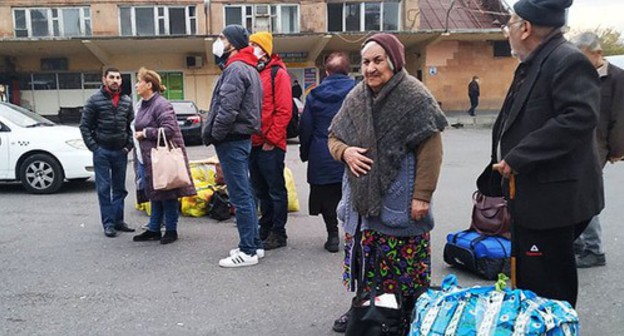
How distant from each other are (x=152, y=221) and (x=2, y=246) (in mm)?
1558

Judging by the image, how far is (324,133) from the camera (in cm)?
516

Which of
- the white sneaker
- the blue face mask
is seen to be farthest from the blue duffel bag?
the blue face mask

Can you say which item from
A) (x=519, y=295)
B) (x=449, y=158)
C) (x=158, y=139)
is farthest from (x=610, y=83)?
(x=449, y=158)

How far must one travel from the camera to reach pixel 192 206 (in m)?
6.85

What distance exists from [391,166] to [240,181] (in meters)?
2.04

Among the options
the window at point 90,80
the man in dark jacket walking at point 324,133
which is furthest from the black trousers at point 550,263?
the window at point 90,80

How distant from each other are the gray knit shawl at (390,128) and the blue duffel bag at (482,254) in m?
1.77

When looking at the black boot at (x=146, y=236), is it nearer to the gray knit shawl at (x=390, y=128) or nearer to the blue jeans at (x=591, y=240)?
the gray knit shawl at (x=390, y=128)

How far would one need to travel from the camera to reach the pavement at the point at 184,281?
372 centimetres

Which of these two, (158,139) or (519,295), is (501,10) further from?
(519,295)

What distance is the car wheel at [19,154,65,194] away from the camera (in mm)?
8391

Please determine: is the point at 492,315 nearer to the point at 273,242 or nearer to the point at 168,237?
the point at 273,242

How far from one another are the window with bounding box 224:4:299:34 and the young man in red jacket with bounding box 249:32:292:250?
21.5 m

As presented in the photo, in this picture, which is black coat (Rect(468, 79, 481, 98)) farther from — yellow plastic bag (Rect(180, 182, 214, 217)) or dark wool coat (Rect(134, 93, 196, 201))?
dark wool coat (Rect(134, 93, 196, 201))
